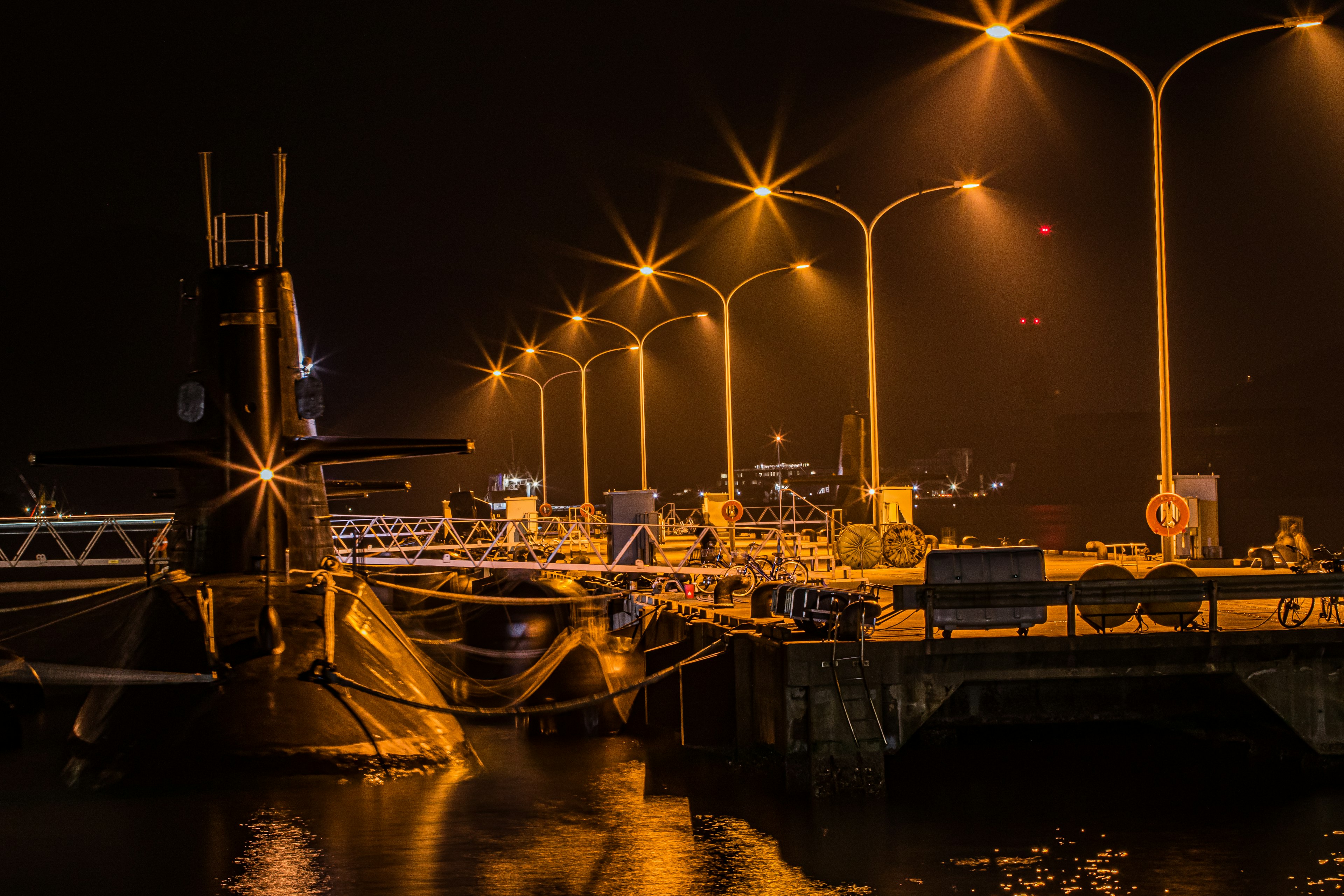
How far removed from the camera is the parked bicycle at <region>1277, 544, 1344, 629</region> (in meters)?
21.4

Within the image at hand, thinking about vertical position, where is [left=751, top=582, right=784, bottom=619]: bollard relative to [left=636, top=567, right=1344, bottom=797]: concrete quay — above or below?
above

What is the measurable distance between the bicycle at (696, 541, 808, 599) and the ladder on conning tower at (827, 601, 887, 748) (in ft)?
31.3

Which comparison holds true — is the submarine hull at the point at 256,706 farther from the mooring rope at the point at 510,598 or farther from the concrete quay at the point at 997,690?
the concrete quay at the point at 997,690

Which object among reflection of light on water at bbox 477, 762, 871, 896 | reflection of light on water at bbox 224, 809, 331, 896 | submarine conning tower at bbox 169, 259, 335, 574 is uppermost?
submarine conning tower at bbox 169, 259, 335, 574

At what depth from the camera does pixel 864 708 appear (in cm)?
1930

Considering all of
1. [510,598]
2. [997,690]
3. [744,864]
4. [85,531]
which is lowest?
[744,864]

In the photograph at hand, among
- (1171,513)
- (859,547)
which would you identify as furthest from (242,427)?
(1171,513)

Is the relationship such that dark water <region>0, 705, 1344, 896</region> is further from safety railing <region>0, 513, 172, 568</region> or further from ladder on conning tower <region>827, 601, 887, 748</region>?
safety railing <region>0, 513, 172, 568</region>

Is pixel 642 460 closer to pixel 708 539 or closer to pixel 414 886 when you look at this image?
pixel 708 539

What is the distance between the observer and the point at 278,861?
16812 millimetres

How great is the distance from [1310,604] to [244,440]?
69.1 feet

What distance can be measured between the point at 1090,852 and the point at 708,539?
966 inches

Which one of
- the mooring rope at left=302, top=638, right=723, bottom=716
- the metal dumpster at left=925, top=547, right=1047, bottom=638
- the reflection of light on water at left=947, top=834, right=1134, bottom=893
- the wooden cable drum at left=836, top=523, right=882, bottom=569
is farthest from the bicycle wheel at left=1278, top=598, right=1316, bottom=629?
the wooden cable drum at left=836, top=523, right=882, bottom=569

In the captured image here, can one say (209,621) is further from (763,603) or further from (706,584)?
(706,584)
